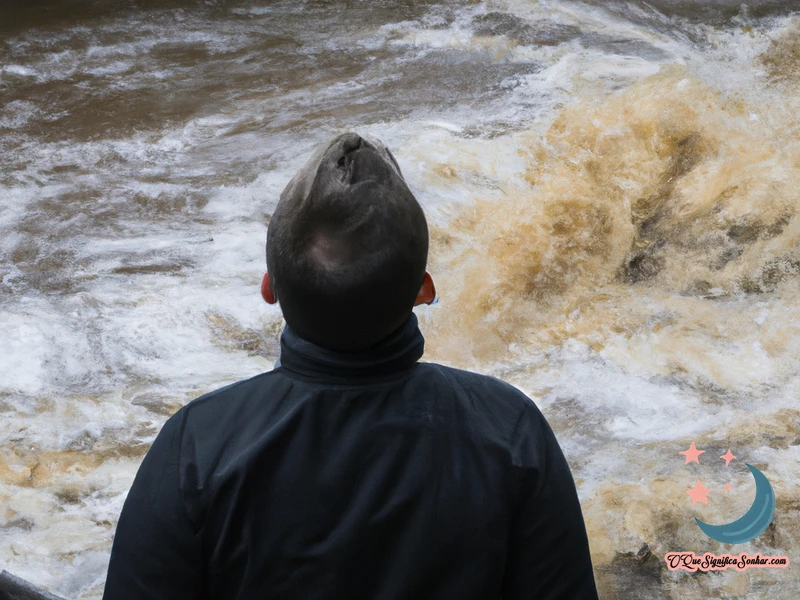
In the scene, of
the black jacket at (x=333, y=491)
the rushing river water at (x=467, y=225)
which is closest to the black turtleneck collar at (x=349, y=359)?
the black jacket at (x=333, y=491)

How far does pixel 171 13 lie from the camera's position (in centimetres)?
373

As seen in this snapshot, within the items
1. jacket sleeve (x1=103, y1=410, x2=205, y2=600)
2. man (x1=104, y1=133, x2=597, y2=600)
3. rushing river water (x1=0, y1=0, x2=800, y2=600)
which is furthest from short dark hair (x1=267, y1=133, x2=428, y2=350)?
rushing river water (x1=0, y1=0, x2=800, y2=600)

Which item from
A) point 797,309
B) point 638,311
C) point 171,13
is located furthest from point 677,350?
point 171,13

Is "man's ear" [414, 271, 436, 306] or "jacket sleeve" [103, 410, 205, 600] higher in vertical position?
"man's ear" [414, 271, 436, 306]

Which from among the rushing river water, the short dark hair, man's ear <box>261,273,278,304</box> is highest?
the short dark hair

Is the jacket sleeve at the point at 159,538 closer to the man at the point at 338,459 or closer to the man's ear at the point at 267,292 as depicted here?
the man at the point at 338,459

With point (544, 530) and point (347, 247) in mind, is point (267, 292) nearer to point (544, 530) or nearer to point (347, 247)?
point (347, 247)

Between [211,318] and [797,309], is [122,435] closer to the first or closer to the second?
[211,318]

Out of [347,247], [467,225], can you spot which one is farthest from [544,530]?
[467,225]

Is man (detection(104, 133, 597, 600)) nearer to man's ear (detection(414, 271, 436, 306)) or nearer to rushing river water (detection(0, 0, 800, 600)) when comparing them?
man's ear (detection(414, 271, 436, 306))

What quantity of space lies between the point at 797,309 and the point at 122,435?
6.92 feet

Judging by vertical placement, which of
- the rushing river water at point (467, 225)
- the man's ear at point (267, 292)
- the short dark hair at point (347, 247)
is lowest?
the rushing river water at point (467, 225)

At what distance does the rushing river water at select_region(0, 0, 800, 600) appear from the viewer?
6.82 ft

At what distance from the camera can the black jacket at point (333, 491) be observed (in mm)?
722
